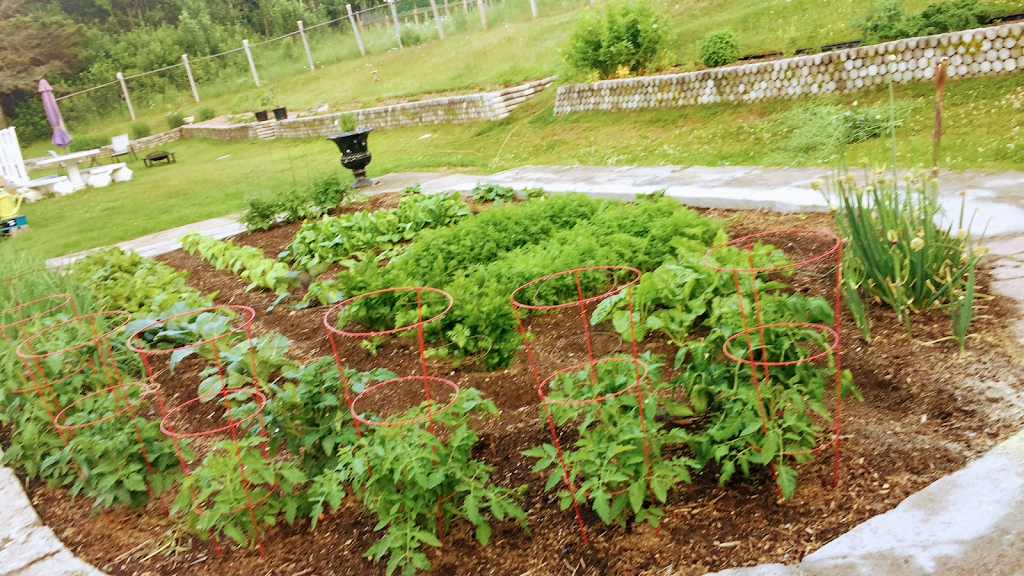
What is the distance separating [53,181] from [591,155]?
11.2 metres

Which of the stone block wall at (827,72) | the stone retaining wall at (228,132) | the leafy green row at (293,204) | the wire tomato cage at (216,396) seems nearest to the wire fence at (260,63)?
the stone retaining wall at (228,132)

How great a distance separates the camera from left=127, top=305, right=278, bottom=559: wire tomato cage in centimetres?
218

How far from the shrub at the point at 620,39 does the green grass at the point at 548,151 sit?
3.04ft

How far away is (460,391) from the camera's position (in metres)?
2.22

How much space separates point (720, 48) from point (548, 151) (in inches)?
101

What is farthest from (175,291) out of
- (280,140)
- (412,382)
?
(280,140)

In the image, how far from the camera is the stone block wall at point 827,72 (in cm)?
635

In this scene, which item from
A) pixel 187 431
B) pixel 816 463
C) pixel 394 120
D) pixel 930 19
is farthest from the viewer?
pixel 394 120

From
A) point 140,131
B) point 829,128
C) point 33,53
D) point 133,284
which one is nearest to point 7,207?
point 133,284

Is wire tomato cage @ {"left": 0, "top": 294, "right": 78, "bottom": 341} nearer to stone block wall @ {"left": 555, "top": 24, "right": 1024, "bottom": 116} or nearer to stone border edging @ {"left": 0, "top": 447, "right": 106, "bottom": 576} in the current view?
stone border edging @ {"left": 0, "top": 447, "right": 106, "bottom": 576}

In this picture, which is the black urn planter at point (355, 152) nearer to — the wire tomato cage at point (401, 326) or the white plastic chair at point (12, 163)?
the wire tomato cage at point (401, 326)

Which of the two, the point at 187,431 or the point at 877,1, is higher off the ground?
the point at 877,1

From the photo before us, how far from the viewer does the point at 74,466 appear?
2699mm

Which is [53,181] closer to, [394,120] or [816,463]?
[394,120]
